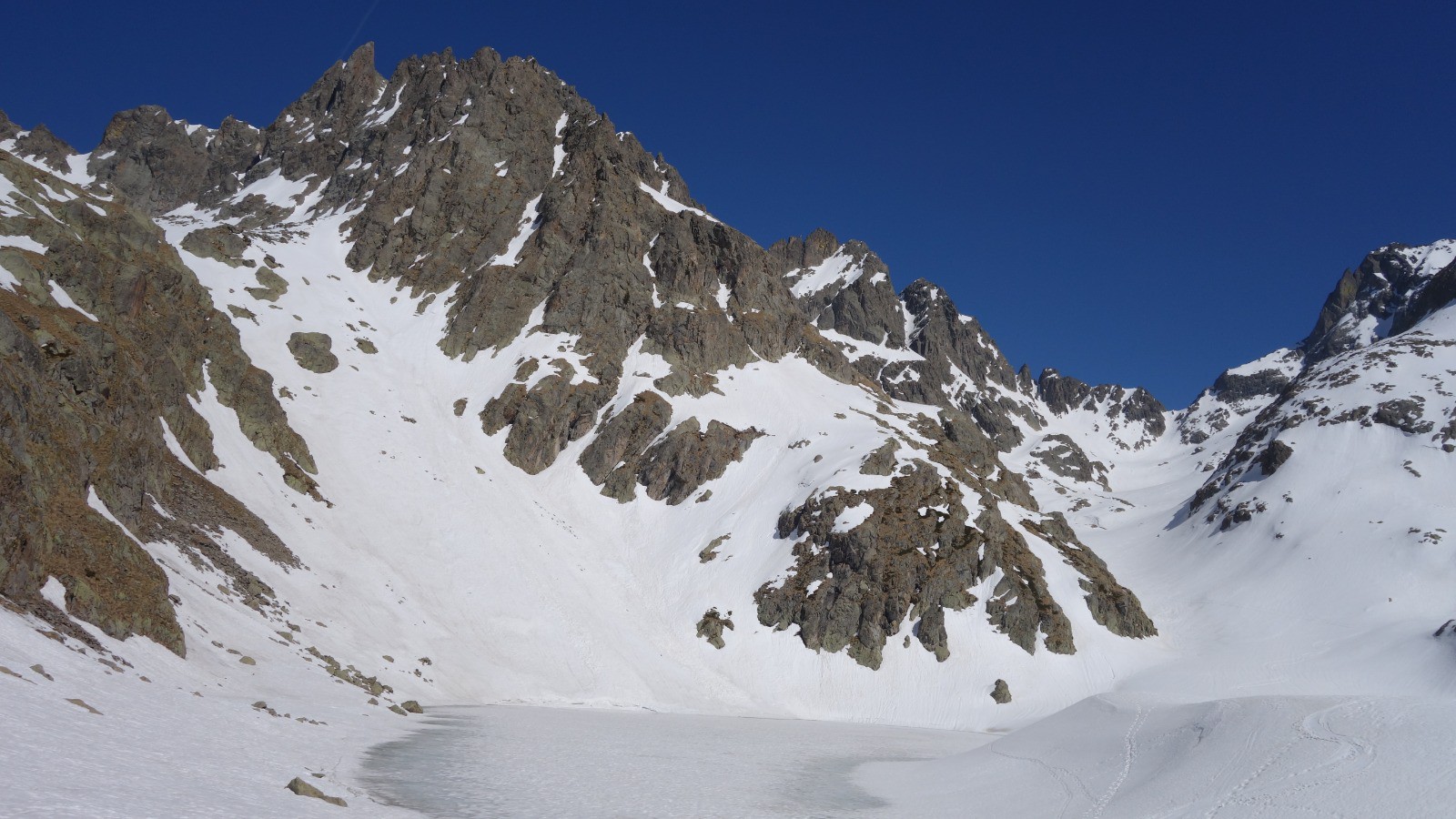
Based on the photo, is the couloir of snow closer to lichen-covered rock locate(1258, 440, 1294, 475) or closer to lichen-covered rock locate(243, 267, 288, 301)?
lichen-covered rock locate(243, 267, 288, 301)

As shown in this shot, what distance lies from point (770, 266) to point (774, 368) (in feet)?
92.5

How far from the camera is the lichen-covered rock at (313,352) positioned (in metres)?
83.8

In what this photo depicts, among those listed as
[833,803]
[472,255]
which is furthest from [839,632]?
[472,255]

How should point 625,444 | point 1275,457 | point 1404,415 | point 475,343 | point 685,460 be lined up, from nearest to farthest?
point 685,460
point 625,444
point 475,343
point 1404,415
point 1275,457

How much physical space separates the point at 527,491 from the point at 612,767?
58.0 m

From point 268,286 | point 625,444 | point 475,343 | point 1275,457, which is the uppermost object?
point 1275,457

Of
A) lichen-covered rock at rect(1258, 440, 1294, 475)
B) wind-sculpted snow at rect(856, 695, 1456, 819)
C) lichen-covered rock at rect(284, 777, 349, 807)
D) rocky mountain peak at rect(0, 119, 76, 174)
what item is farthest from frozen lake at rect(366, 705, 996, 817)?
rocky mountain peak at rect(0, 119, 76, 174)

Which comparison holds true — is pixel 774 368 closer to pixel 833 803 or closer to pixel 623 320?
pixel 623 320

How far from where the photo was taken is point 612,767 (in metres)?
28.8

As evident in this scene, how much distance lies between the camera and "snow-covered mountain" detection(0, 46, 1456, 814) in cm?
3491

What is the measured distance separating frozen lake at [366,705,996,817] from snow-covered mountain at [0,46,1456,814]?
318 cm

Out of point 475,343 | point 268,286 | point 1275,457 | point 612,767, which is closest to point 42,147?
point 268,286

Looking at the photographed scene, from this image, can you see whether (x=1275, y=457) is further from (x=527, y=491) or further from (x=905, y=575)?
(x=527, y=491)

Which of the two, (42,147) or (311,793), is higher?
(42,147)
